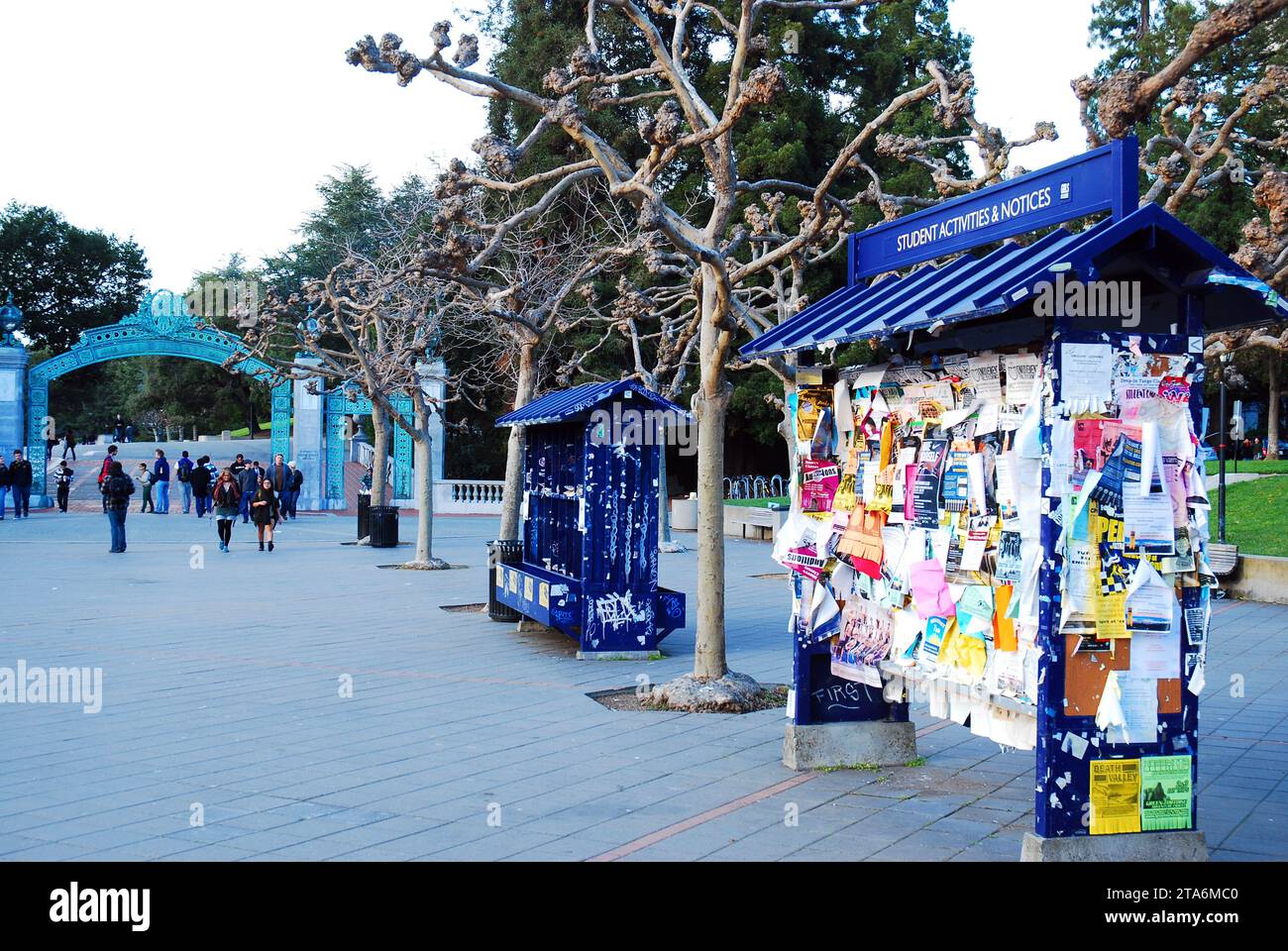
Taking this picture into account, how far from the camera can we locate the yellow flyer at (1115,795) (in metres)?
4.60

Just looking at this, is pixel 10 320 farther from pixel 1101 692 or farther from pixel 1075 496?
pixel 1101 692

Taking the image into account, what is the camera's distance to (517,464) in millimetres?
13555

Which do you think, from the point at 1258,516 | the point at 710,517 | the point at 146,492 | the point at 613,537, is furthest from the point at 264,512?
the point at 1258,516

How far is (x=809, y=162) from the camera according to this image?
2925 centimetres

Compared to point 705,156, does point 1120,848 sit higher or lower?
lower

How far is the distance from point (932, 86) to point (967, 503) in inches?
162

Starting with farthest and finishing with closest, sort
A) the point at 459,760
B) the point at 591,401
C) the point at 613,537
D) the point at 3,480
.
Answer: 1. the point at 3,480
2. the point at 613,537
3. the point at 591,401
4. the point at 459,760

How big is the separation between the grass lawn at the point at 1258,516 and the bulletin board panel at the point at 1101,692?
40.2ft

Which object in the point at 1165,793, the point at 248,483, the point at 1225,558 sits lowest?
the point at 1165,793

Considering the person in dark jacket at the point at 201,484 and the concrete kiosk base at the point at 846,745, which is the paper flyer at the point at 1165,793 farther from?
the person in dark jacket at the point at 201,484

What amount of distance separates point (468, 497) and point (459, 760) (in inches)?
1140

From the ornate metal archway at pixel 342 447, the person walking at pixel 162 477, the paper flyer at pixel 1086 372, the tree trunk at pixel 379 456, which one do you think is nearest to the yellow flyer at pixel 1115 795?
the paper flyer at pixel 1086 372
